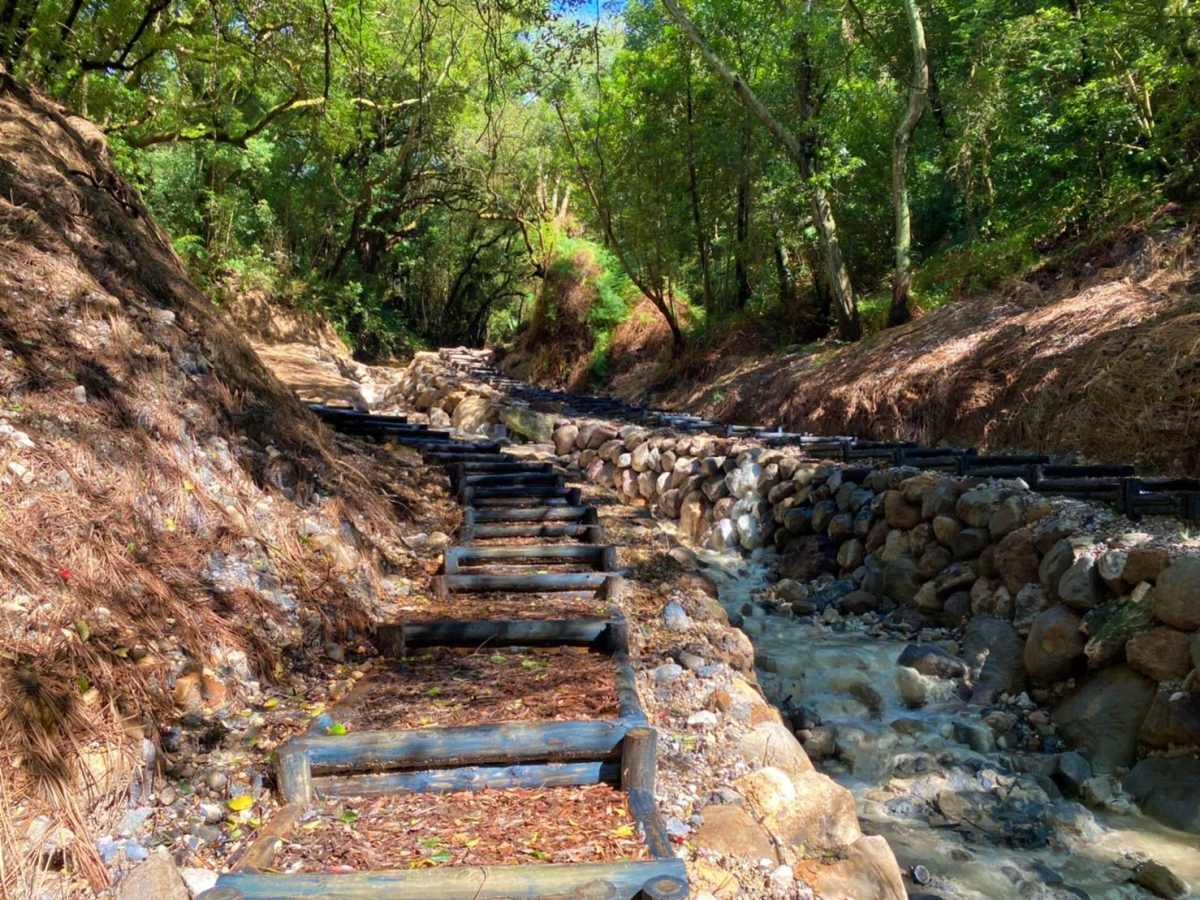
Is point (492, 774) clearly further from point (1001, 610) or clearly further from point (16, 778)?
point (1001, 610)

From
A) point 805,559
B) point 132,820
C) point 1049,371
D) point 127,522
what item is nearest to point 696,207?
point 1049,371

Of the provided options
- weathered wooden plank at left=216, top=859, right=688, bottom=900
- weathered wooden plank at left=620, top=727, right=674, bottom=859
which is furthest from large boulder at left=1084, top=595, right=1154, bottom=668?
weathered wooden plank at left=216, top=859, right=688, bottom=900

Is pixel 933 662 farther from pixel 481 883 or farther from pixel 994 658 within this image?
pixel 481 883

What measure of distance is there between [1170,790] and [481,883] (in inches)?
126

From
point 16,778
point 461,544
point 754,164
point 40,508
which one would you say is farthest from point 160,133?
point 16,778

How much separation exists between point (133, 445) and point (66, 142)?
10.6ft

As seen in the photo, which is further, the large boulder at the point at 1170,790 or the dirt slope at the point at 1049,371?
the dirt slope at the point at 1049,371

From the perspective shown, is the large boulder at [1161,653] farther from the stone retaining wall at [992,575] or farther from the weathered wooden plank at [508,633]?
the weathered wooden plank at [508,633]

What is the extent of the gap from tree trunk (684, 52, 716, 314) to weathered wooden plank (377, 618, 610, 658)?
13.3m

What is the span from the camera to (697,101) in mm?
15625

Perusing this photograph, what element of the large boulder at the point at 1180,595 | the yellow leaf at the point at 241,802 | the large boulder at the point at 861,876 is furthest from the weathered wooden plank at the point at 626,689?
the large boulder at the point at 1180,595

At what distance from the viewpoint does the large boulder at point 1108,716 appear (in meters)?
3.98

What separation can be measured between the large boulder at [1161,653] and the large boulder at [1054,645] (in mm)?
377

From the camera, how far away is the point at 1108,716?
409 cm
